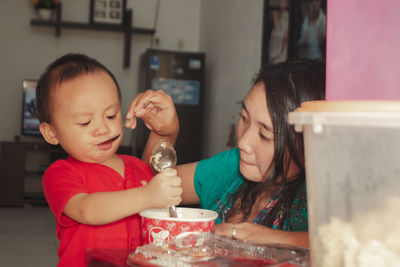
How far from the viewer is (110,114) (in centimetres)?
105

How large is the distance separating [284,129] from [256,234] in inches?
13.2

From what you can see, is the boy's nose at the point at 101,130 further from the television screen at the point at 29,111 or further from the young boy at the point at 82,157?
the television screen at the point at 29,111

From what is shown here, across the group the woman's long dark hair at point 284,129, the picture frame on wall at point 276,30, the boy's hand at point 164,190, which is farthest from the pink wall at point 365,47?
the picture frame on wall at point 276,30

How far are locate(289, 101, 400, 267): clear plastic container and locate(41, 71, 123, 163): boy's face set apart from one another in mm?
601

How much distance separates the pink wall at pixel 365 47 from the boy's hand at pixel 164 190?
31 centimetres

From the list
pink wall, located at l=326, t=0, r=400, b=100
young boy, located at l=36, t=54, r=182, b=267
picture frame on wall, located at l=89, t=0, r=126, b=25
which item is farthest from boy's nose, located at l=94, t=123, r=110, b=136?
picture frame on wall, located at l=89, t=0, r=126, b=25

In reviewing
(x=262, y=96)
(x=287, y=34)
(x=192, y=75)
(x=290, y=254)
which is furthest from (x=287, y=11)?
(x=290, y=254)

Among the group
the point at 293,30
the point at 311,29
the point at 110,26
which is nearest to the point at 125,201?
the point at 311,29

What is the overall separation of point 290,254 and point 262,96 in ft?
1.92

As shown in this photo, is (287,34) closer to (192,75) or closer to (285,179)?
(192,75)

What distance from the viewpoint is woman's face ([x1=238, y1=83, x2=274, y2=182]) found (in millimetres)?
1090

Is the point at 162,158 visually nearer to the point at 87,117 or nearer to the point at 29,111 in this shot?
the point at 87,117

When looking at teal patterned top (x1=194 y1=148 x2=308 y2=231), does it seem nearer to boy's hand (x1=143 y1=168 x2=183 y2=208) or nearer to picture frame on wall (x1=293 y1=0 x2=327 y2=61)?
boy's hand (x1=143 y1=168 x2=183 y2=208)

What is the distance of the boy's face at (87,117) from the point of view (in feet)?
3.34
